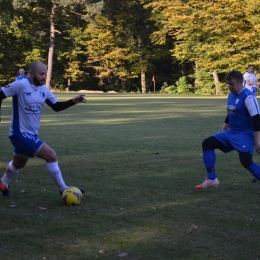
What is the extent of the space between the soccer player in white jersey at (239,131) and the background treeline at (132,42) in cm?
4896

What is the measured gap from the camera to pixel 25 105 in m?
6.99

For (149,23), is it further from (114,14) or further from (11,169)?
(11,169)

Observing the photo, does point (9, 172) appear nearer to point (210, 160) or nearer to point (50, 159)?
point (50, 159)

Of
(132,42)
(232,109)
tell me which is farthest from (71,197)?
(132,42)

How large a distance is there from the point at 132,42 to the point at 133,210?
59.7 m

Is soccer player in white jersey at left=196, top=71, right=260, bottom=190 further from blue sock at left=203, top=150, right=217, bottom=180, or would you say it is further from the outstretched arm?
the outstretched arm

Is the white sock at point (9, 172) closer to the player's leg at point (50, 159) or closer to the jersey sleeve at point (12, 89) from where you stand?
the player's leg at point (50, 159)

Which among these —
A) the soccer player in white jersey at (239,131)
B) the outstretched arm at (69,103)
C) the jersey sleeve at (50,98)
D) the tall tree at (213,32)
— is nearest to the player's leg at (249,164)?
the soccer player in white jersey at (239,131)

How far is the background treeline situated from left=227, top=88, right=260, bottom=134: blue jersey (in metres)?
49.1

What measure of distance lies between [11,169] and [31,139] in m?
0.67

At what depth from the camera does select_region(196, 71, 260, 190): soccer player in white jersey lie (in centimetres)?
743

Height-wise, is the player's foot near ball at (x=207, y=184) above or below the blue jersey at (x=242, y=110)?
below

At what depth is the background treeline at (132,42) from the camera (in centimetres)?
5684

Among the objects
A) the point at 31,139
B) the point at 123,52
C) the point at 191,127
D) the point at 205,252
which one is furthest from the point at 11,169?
the point at 123,52
